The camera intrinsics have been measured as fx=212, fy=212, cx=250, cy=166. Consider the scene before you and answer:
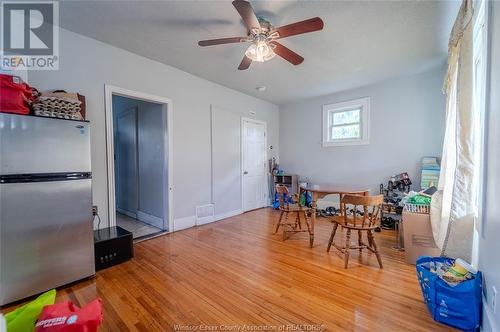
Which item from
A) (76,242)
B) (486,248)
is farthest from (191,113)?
(486,248)

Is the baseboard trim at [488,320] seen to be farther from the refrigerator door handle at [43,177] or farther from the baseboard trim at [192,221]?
the baseboard trim at [192,221]

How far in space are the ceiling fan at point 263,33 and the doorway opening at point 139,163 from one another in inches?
66.9

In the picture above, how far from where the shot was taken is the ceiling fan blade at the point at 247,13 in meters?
1.58

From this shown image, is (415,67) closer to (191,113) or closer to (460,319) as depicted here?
(460,319)

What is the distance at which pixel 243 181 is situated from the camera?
469 cm

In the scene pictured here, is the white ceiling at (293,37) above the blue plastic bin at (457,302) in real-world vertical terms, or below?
above

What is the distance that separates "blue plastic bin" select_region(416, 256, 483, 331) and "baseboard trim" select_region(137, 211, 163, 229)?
3.46m

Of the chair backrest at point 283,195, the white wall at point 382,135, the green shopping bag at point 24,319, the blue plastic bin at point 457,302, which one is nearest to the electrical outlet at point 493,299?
the blue plastic bin at point 457,302

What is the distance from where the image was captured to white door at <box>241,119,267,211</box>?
15.6ft

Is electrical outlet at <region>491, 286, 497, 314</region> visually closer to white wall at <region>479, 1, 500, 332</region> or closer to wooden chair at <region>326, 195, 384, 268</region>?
white wall at <region>479, 1, 500, 332</region>

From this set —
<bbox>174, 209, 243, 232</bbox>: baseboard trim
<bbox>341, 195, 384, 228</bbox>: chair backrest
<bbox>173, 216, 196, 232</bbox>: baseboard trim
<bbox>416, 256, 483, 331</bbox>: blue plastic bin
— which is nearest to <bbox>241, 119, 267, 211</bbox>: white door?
<bbox>174, 209, 243, 232</bbox>: baseboard trim

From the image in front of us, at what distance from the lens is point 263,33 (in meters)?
2.03

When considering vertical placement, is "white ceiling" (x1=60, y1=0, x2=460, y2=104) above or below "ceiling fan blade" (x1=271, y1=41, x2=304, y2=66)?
above

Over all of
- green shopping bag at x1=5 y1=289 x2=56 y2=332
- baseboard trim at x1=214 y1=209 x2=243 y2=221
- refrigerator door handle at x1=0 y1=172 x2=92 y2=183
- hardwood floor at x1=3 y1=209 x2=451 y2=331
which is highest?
refrigerator door handle at x1=0 y1=172 x2=92 y2=183
